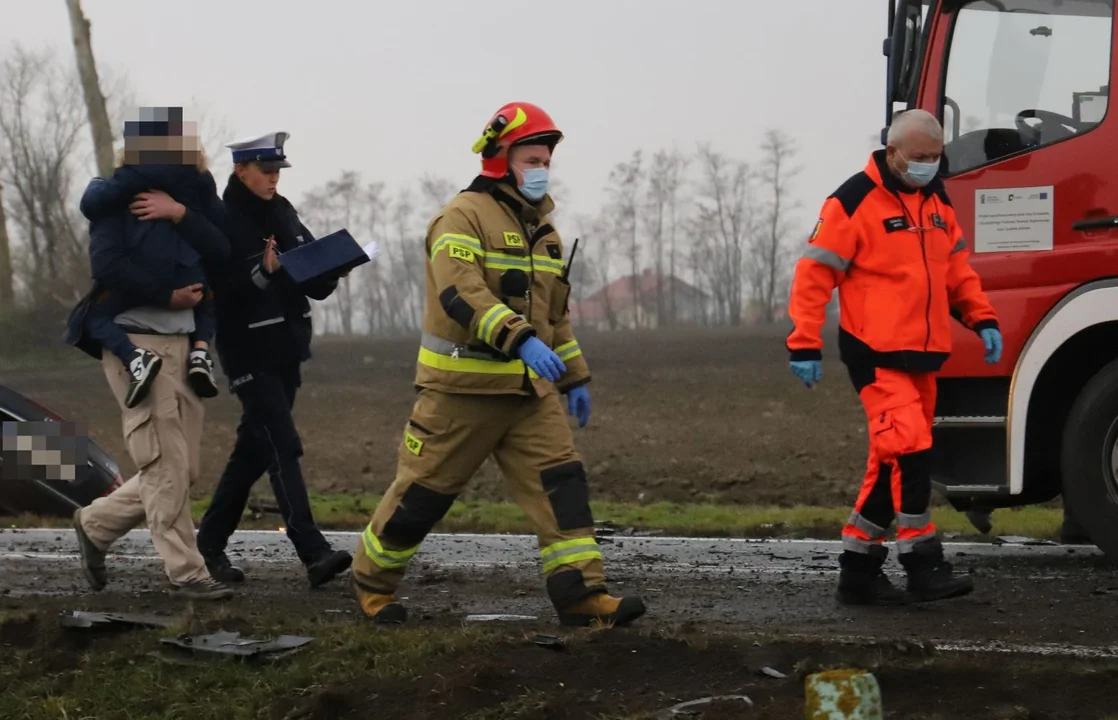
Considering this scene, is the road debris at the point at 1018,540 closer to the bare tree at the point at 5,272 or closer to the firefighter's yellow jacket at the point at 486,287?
the firefighter's yellow jacket at the point at 486,287

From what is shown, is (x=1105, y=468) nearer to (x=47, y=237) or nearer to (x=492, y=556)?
(x=492, y=556)

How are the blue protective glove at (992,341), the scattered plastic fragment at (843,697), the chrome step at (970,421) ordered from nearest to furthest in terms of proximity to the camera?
the scattered plastic fragment at (843,697), the blue protective glove at (992,341), the chrome step at (970,421)

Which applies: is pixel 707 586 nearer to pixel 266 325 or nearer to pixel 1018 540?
pixel 266 325

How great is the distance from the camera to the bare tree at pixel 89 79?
78.4 feet

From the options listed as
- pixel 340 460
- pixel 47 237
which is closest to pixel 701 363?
pixel 340 460

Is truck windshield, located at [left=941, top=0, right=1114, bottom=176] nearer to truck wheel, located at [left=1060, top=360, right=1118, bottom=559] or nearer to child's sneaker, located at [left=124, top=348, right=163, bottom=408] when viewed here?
truck wheel, located at [left=1060, top=360, right=1118, bottom=559]

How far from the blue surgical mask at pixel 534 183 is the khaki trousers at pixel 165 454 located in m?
1.86

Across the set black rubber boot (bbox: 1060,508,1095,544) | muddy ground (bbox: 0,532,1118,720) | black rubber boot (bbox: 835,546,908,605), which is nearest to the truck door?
black rubber boot (bbox: 835,546,908,605)

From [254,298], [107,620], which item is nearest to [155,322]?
[254,298]

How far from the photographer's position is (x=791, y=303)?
584 centimetres

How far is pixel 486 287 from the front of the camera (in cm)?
519

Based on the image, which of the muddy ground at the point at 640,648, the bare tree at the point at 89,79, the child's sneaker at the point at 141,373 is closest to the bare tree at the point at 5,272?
the bare tree at the point at 89,79

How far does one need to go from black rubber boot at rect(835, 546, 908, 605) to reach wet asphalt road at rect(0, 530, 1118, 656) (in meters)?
0.12

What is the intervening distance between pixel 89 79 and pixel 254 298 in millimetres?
18964
